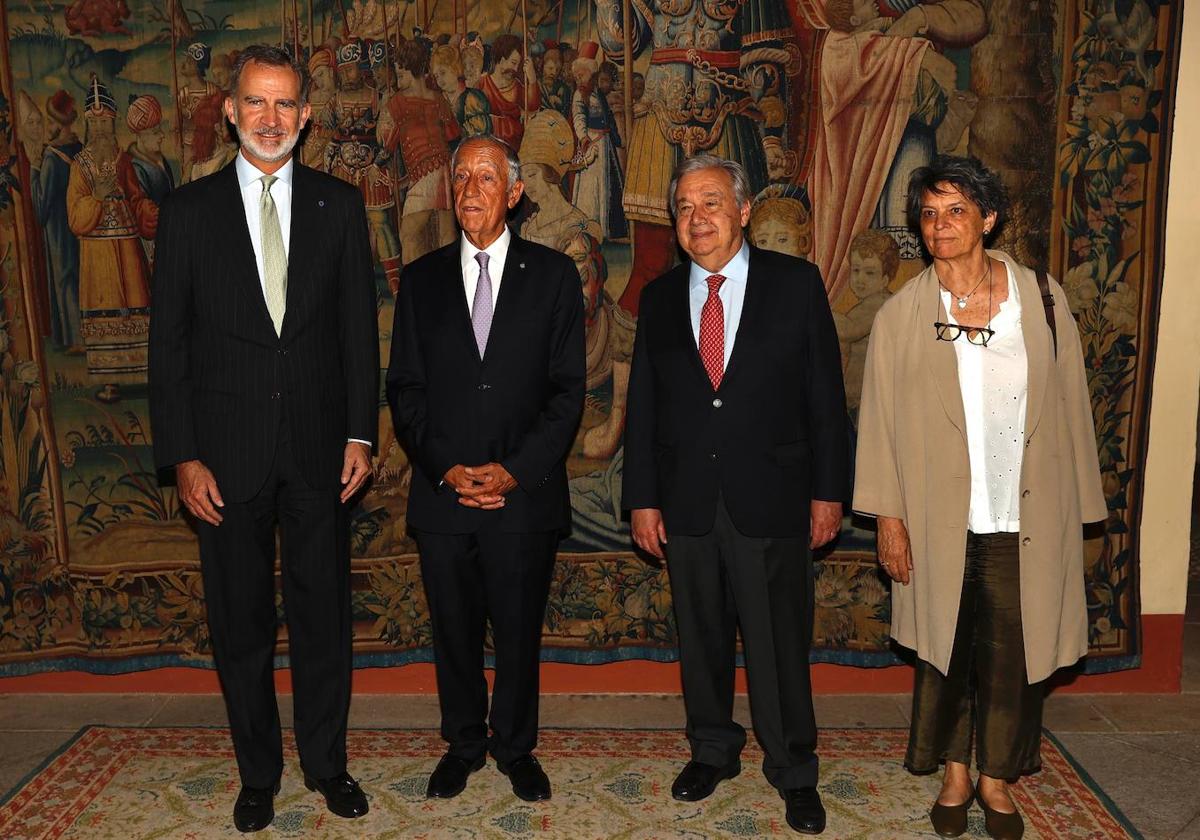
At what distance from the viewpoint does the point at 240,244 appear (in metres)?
3.21

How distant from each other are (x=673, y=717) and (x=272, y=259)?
7.53 feet

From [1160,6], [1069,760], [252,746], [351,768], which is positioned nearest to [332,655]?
[252,746]

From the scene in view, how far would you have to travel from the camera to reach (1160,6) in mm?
4062

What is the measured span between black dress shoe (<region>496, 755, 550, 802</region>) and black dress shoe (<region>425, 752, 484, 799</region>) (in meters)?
0.12

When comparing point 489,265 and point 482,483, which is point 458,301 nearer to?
point 489,265

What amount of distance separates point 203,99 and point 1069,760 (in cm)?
397

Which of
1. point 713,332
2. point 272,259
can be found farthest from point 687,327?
point 272,259

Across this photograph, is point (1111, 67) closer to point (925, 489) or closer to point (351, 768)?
point (925, 489)

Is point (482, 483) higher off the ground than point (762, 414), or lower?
lower

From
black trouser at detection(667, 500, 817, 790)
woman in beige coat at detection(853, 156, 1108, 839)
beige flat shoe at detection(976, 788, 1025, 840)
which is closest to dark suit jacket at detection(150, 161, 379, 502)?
black trouser at detection(667, 500, 817, 790)

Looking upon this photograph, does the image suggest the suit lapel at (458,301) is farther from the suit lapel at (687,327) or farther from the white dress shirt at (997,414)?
the white dress shirt at (997,414)

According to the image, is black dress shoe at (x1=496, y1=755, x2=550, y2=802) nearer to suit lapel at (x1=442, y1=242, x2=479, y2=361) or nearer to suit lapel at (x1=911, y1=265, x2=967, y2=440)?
suit lapel at (x1=442, y1=242, x2=479, y2=361)

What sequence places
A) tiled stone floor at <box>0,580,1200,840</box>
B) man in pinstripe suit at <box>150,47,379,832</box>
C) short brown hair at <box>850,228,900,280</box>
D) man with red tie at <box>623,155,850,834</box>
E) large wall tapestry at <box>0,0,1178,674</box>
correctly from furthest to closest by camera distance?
short brown hair at <box>850,228,900,280</box>, large wall tapestry at <box>0,0,1178,674</box>, tiled stone floor at <box>0,580,1200,840</box>, man with red tie at <box>623,155,850,834</box>, man in pinstripe suit at <box>150,47,379,832</box>

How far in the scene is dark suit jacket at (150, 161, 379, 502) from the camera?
318cm
